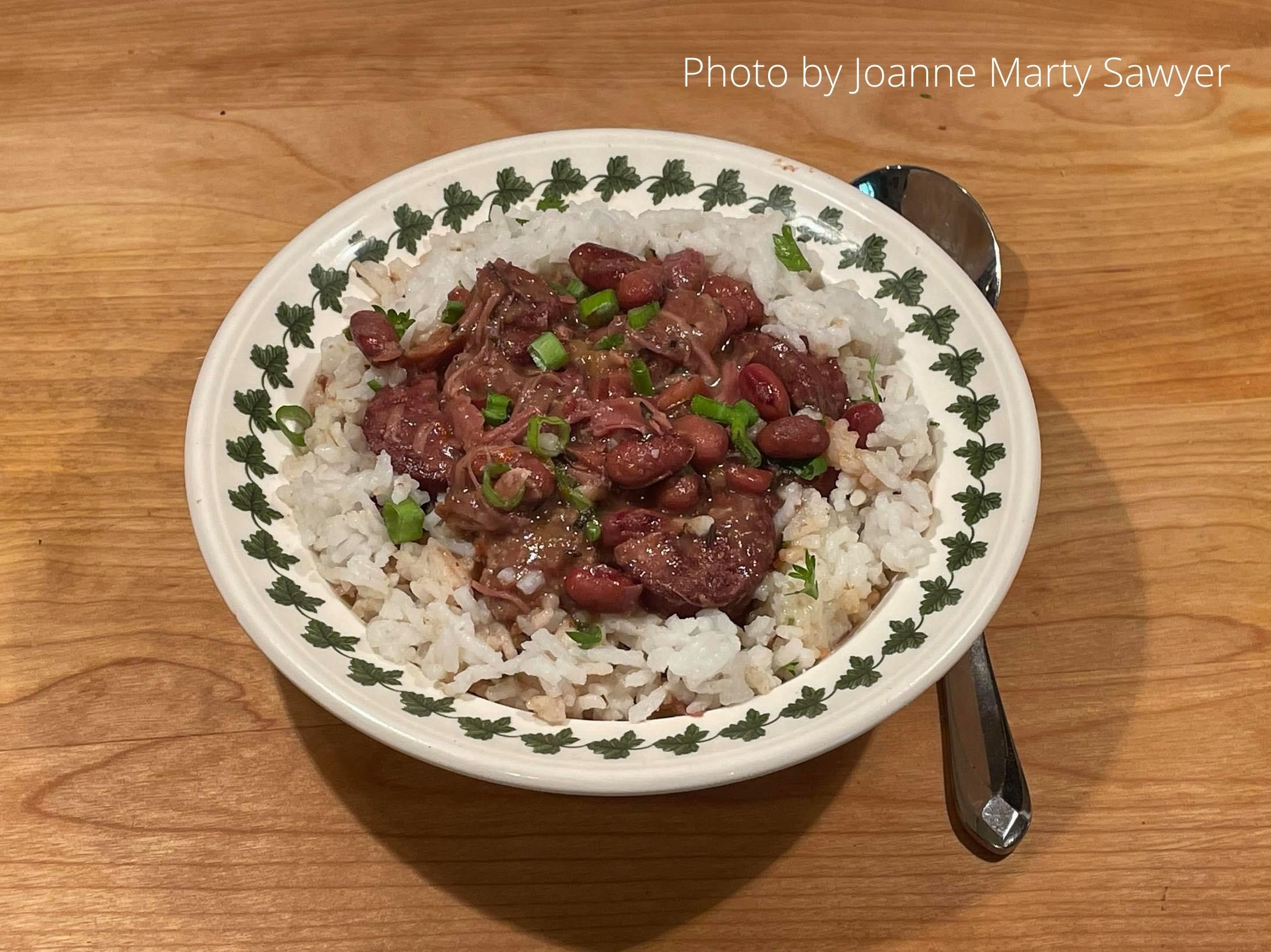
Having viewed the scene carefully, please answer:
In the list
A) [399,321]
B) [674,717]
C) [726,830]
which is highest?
[399,321]

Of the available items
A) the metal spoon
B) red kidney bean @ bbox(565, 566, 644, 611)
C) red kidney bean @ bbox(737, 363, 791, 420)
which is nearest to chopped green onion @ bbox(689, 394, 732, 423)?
red kidney bean @ bbox(737, 363, 791, 420)

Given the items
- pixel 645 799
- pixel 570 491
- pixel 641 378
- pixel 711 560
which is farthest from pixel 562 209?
pixel 645 799

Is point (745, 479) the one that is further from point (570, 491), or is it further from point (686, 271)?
point (686, 271)

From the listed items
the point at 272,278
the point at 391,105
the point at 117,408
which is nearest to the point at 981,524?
the point at 272,278

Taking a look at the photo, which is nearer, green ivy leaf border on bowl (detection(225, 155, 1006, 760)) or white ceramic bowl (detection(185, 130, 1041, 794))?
white ceramic bowl (detection(185, 130, 1041, 794))

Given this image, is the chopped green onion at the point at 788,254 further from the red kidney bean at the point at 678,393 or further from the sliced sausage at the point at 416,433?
the sliced sausage at the point at 416,433

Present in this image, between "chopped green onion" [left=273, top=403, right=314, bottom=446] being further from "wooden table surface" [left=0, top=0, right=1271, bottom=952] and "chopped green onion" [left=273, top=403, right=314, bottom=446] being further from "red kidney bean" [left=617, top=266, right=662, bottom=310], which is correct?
"red kidney bean" [left=617, top=266, right=662, bottom=310]

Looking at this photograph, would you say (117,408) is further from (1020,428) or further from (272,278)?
(1020,428)

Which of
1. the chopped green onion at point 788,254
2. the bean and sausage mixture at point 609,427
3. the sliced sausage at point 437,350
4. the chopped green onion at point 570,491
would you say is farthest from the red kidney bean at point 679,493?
the chopped green onion at point 788,254
